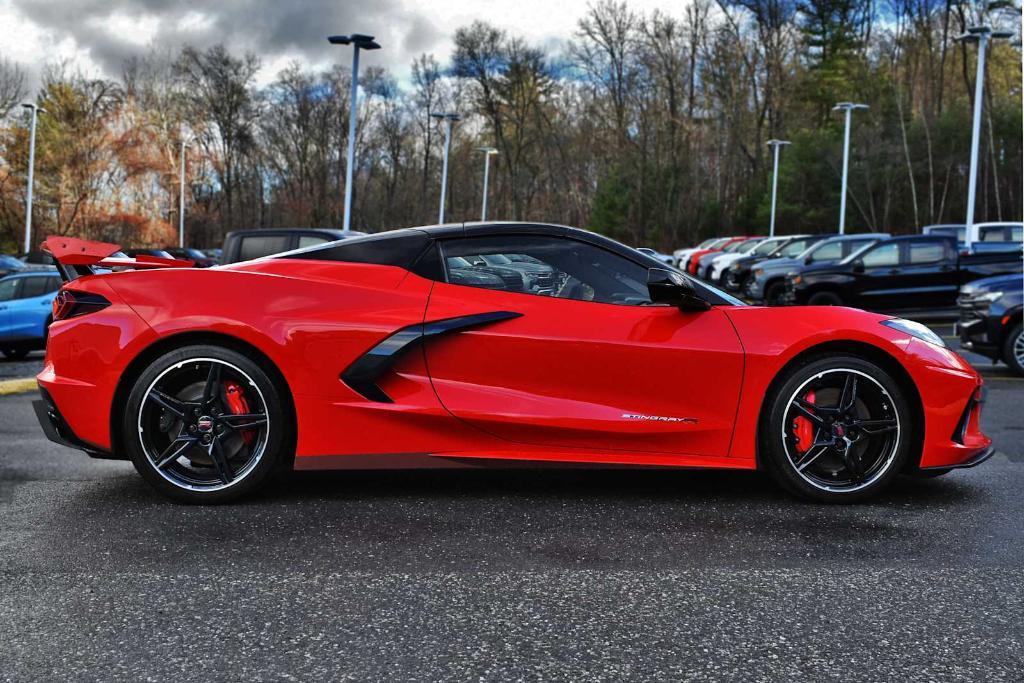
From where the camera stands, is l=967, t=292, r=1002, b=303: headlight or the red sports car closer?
the red sports car

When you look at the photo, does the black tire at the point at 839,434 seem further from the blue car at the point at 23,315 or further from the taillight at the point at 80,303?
the blue car at the point at 23,315

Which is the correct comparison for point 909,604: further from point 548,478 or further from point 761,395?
point 548,478

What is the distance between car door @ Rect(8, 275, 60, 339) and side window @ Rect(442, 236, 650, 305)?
43.0 feet

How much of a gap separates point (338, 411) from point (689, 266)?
37.0 meters

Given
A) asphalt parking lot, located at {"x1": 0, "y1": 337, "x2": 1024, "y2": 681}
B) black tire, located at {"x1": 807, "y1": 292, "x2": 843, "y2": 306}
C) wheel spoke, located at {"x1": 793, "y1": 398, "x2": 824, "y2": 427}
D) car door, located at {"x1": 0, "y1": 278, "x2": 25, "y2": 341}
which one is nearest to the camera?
asphalt parking lot, located at {"x1": 0, "y1": 337, "x2": 1024, "y2": 681}

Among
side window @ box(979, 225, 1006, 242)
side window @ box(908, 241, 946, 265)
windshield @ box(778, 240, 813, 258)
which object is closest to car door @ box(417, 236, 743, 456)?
side window @ box(908, 241, 946, 265)

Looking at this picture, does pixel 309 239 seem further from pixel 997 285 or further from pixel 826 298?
pixel 826 298

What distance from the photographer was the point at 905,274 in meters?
18.7

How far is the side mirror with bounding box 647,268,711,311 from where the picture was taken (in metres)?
4.60

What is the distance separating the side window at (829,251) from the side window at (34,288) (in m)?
14.6

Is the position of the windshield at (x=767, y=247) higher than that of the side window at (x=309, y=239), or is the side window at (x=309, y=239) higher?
the windshield at (x=767, y=247)

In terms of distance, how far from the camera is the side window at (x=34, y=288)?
16422 mm

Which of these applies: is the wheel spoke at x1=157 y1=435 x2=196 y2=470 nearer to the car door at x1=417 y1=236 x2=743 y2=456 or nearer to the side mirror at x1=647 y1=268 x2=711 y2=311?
the car door at x1=417 y1=236 x2=743 y2=456

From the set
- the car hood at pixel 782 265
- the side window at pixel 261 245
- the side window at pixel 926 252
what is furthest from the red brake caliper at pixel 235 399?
the car hood at pixel 782 265
